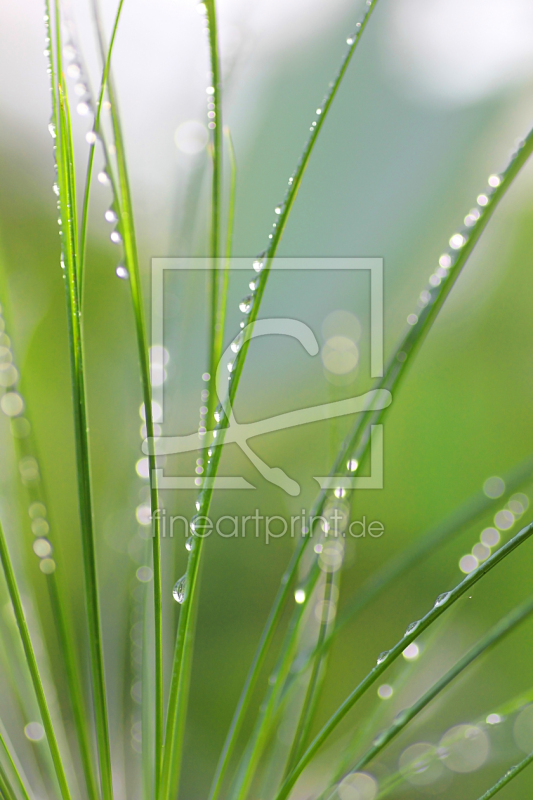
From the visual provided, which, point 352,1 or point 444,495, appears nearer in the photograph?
point 444,495

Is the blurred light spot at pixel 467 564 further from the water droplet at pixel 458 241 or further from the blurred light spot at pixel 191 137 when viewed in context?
the blurred light spot at pixel 191 137

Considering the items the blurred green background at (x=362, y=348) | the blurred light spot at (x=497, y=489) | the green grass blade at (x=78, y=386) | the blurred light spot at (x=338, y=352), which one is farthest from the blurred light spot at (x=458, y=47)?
the green grass blade at (x=78, y=386)

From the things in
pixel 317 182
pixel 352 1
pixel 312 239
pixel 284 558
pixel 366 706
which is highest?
pixel 352 1

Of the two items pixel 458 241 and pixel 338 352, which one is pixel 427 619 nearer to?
pixel 458 241

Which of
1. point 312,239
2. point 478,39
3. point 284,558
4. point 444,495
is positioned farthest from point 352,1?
point 284,558

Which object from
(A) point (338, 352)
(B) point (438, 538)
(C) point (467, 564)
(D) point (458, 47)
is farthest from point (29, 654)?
(D) point (458, 47)

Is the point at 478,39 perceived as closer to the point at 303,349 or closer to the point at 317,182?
the point at 317,182
